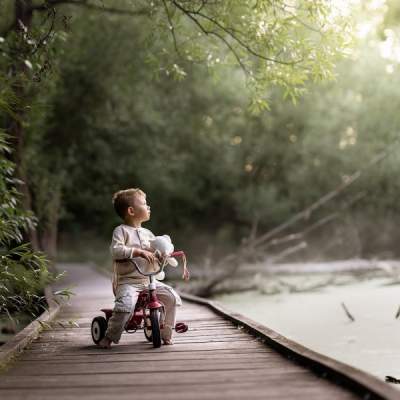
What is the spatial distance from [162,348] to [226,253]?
20742 mm

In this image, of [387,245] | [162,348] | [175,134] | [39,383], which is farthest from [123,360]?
[387,245]

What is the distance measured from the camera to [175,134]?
22812 mm

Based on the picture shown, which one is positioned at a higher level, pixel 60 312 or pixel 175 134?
pixel 175 134

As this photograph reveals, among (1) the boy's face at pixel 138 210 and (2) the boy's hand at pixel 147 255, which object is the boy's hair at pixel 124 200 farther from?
(2) the boy's hand at pixel 147 255

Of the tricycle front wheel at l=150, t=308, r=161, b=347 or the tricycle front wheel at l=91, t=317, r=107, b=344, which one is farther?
the tricycle front wheel at l=91, t=317, r=107, b=344

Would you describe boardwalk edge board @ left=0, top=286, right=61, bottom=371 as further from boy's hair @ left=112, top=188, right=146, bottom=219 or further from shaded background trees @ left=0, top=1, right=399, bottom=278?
shaded background trees @ left=0, top=1, right=399, bottom=278

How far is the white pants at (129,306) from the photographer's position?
4.29 metres

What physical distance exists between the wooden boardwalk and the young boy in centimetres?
16

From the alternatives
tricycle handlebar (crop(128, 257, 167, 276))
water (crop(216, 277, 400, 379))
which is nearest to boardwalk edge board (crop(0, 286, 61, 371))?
tricycle handlebar (crop(128, 257, 167, 276))

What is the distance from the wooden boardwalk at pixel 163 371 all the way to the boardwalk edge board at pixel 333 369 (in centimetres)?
5

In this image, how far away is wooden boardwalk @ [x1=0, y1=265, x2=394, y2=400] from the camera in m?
2.89

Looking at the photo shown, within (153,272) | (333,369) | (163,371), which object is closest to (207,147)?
(153,272)

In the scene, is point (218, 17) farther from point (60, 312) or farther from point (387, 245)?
point (387, 245)

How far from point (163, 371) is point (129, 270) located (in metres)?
1.09
